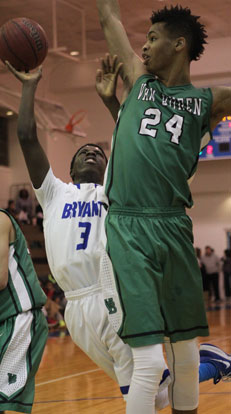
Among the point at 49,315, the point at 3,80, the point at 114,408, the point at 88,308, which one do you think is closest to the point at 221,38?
the point at 3,80

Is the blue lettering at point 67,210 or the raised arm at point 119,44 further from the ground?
the raised arm at point 119,44

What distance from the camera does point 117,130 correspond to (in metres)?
2.90

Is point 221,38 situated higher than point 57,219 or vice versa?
point 221,38

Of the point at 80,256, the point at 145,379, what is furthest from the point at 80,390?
the point at 145,379

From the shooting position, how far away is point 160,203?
2.79 meters

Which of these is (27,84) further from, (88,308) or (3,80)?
(3,80)

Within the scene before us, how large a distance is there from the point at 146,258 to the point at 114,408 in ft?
9.83

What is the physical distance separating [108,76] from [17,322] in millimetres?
1455

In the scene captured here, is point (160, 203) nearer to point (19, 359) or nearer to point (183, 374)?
point (183, 374)

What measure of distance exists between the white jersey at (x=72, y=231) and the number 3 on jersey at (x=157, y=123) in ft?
3.29

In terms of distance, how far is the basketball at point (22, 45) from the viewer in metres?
3.62

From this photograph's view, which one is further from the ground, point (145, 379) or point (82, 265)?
point (82, 265)

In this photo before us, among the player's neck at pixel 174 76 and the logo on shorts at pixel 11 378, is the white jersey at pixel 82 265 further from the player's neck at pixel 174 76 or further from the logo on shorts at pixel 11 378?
the player's neck at pixel 174 76

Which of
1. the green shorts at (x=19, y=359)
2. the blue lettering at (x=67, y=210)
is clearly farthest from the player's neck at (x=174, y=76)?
the green shorts at (x=19, y=359)
